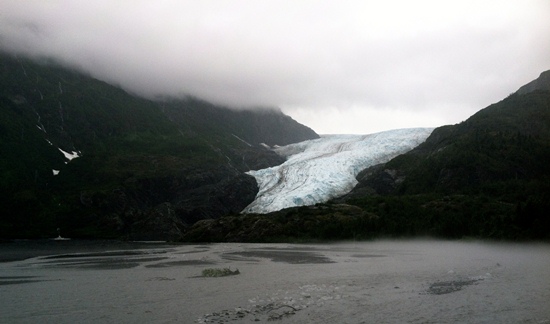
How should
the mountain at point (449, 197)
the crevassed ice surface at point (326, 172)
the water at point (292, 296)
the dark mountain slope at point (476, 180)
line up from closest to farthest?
the water at point (292, 296) < the dark mountain slope at point (476, 180) < the mountain at point (449, 197) < the crevassed ice surface at point (326, 172)

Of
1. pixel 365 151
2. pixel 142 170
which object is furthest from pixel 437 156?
pixel 142 170

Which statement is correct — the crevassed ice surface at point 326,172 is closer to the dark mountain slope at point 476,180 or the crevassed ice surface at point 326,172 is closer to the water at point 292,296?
the dark mountain slope at point 476,180

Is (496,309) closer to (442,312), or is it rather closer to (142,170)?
(442,312)

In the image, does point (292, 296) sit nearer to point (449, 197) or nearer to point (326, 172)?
point (449, 197)

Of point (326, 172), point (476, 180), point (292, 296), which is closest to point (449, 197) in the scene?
point (476, 180)

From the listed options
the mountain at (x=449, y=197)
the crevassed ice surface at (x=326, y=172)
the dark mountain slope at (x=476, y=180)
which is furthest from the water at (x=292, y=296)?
the crevassed ice surface at (x=326, y=172)

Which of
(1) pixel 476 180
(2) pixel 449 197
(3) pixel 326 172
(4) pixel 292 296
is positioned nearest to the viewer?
(4) pixel 292 296

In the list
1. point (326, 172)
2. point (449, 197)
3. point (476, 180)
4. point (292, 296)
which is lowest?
point (292, 296)
